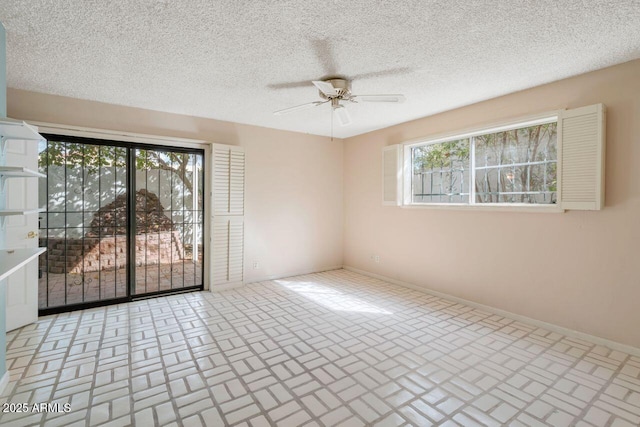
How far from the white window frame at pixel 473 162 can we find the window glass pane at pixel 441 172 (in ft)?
0.27

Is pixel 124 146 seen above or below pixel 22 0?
below

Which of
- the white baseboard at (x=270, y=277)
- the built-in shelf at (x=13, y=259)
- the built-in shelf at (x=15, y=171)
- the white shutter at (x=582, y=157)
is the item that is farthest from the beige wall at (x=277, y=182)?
the white shutter at (x=582, y=157)

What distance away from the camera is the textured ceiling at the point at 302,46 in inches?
74.5

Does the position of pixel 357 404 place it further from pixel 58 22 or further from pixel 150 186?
pixel 150 186

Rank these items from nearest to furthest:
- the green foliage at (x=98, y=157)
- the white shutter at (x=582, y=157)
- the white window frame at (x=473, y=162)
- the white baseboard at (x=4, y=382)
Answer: the white baseboard at (x=4, y=382) < the white shutter at (x=582, y=157) < the white window frame at (x=473, y=162) < the green foliage at (x=98, y=157)

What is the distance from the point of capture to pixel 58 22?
2051 mm

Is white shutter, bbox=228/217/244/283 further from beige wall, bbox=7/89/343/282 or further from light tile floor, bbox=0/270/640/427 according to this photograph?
light tile floor, bbox=0/270/640/427

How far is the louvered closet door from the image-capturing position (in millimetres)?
4340

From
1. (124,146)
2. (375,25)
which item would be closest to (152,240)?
(124,146)

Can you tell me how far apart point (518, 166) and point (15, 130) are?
450 cm

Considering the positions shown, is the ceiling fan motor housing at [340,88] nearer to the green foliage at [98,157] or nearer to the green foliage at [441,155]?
the green foliage at [441,155]

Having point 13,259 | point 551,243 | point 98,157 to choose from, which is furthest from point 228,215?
point 551,243

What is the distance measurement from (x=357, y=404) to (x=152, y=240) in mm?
3525

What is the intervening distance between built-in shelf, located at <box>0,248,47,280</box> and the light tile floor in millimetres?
916
